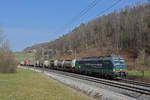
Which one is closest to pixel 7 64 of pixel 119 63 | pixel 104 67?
pixel 104 67

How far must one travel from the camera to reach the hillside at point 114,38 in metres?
98.1

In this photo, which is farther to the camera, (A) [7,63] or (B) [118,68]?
(A) [7,63]

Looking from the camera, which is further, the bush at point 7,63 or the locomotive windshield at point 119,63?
the bush at point 7,63

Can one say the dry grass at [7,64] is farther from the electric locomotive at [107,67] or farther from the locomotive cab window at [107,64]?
the locomotive cab window at [107,64]

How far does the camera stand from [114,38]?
11650 cm

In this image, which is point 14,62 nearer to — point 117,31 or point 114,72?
point 114,72

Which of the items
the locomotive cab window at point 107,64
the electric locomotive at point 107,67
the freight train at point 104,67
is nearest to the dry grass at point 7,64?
the freight train at point 104,67

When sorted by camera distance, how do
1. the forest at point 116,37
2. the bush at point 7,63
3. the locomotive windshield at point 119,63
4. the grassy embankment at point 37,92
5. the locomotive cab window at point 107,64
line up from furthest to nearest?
the forest at point 116,37
the bush at point 7,63
the locomotive cab window at point 107,64
the locomotive windshield at point 119,63
the grassy embankment at point 37,92

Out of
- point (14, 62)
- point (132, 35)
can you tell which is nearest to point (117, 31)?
point (132, 35)

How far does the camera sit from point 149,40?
88375mm

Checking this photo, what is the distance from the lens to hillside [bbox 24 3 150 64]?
9812 centimetres

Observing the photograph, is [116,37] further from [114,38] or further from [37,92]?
[37,92]

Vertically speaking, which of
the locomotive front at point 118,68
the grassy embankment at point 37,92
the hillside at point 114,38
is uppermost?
the hillside at point 114,38

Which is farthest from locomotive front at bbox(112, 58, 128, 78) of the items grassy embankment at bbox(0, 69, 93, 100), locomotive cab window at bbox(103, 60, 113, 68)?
grassy embankment at bbox(0, 69, 93, 100)
